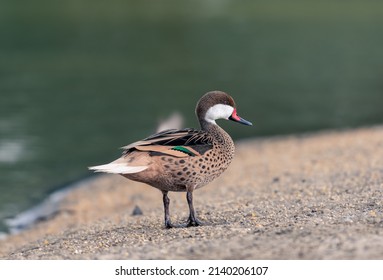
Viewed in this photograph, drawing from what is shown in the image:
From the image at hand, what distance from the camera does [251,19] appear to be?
1860 inches

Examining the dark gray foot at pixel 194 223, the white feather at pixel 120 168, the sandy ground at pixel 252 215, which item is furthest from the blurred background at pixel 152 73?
the white feather at pixel 120 168

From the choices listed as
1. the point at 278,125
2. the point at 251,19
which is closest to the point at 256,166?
the point at 278,125

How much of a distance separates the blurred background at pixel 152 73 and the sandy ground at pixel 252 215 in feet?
6.30

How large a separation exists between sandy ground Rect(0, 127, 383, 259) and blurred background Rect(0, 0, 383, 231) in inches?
75.6

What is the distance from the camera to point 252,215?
7.77 meters

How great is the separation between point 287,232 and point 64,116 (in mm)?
16228

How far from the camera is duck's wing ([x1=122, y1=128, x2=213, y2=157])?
708 centimetres

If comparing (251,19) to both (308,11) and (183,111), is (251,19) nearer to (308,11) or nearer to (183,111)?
(308,11)

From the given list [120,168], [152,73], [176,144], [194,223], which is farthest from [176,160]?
[152,73]

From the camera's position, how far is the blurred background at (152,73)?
61.3 feet

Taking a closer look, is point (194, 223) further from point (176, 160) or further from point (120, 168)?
point (120, 168)

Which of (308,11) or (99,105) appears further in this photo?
(308,11)

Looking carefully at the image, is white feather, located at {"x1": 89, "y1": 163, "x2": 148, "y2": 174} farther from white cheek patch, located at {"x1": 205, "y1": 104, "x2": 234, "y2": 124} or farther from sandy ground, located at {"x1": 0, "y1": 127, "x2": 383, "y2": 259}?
white cheek patch, located at {"x1": 205, "y1": 104, "x2": 234, "y2": 124}

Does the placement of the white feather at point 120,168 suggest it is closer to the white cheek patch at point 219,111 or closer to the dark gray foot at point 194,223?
the dark gray foot at point 194,223
